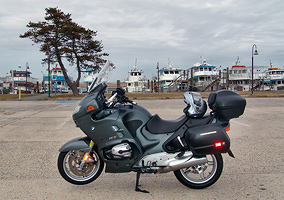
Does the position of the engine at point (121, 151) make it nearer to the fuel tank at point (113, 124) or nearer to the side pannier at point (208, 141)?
the fuel tank at point (113, 124)

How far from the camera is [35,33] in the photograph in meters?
28.9

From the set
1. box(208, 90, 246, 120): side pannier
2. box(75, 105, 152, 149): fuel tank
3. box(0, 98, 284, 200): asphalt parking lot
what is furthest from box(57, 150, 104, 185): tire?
box(208, 90, 246, 120): side pannier

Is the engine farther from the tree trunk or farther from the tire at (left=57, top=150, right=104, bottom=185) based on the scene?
the tree trunk

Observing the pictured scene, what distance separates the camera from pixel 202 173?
3.49 m

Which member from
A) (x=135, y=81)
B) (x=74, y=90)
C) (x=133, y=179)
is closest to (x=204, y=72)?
(x=135, y=81)

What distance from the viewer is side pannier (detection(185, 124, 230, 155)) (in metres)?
3.23

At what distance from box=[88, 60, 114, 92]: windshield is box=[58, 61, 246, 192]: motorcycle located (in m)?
0.13

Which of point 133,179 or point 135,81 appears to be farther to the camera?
point 135,81

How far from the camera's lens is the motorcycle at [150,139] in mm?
3309

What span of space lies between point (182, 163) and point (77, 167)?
1.41 meters

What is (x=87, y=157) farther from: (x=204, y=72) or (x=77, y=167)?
(x=204, y=72)

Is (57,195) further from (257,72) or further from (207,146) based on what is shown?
(257,72)

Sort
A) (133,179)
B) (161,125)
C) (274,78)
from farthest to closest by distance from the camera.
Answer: (274,78) < (133,179) < (161,125)

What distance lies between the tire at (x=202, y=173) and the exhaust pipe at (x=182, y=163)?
6.5 inches
